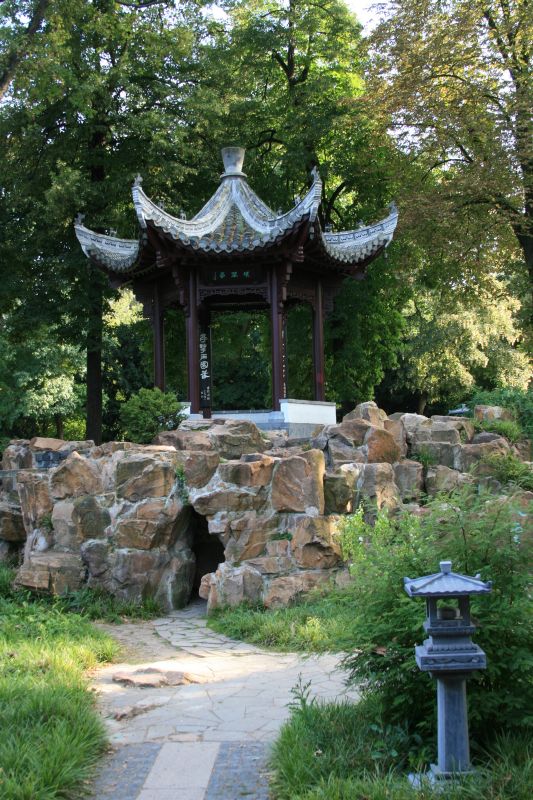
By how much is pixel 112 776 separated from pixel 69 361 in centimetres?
2199

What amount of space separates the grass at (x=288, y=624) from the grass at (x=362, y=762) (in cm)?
159

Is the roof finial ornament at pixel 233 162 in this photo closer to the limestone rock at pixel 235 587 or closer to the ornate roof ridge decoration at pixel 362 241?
the ornate roof ridge decoration at pixel 362 241

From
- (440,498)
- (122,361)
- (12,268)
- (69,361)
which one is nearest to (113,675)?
(440,498)

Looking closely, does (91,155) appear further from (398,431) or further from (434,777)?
(434,777)

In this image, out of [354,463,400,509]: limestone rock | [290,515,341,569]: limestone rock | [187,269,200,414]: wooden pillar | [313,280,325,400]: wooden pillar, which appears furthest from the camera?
[313,280,325,400]: wooden pillar

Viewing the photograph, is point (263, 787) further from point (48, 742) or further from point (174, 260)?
point (174, 260)

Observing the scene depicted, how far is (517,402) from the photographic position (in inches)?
488

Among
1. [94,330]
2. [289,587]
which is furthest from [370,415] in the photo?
[94,330]

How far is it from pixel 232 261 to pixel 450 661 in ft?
29.2

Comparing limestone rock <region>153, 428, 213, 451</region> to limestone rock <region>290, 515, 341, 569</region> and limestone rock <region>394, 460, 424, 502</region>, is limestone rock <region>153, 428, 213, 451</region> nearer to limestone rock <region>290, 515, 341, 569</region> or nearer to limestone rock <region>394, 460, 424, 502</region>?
limestone rock <region>290, 515, 341, 569</region>

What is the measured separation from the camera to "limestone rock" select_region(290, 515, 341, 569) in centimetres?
808

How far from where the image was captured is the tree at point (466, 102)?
516 inches

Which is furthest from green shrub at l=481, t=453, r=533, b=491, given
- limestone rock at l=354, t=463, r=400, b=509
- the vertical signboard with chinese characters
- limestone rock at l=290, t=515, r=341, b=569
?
the vertical signboard with chinese characters

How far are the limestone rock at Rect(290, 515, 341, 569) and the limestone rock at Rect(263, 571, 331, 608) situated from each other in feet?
0.56
